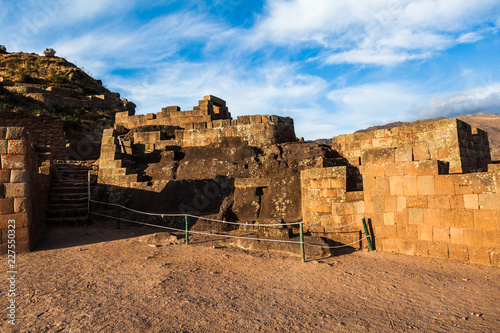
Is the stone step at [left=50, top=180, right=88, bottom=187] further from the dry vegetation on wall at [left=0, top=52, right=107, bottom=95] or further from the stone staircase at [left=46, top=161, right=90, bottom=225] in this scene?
the dry vegetation on wall at [left=0, top=52, right=107, bottom=95]

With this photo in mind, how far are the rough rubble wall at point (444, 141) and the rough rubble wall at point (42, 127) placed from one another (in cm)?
1703

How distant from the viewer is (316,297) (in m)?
4.56

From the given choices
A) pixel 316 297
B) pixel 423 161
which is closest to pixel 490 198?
pixel 423 161

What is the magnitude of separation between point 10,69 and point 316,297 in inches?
1830

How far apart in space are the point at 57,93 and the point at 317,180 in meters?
34.0

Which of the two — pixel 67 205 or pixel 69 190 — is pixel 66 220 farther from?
pixel 69 190

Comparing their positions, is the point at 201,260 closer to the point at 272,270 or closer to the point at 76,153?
the point at 272,270

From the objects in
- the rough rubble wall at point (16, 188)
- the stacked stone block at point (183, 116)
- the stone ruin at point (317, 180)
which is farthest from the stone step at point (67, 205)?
the stacked stone block at point (183, 116)

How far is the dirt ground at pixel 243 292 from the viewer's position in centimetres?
365

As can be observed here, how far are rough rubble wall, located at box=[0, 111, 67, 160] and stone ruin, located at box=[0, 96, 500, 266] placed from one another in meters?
5.74

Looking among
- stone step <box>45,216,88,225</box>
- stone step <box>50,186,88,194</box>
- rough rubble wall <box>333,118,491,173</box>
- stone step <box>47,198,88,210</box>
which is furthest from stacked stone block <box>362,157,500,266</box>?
stone step <box>50,186,88,194</box>

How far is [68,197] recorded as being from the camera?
10906 mm

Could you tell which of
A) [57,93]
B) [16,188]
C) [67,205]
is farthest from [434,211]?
[57,93]

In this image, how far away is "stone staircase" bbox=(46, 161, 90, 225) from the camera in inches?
388
